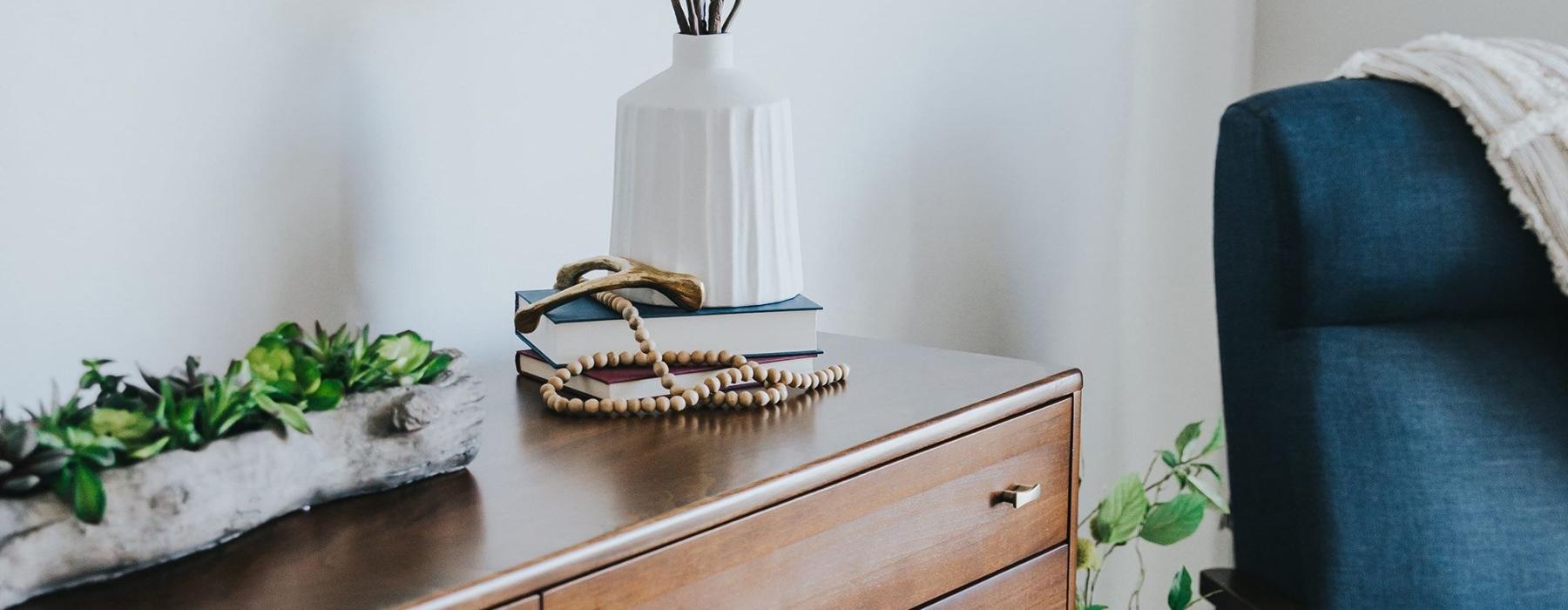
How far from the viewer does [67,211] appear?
78cm

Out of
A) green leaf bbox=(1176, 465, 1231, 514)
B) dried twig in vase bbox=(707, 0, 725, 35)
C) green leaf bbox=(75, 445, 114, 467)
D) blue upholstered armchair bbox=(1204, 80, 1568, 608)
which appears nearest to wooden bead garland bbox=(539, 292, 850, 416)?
dried twig in vase bbox=(707, 0, 725, 35)

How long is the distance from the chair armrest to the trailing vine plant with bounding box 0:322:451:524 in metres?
0.83

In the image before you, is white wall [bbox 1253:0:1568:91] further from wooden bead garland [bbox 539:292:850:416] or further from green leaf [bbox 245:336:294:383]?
green leaf [bbox 245:336:294:383]

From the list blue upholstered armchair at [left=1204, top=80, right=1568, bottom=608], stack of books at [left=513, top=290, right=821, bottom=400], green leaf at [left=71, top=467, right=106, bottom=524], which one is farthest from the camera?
blue upholstered armchair at [left=1204, top=80, right=1568, bottom=608]

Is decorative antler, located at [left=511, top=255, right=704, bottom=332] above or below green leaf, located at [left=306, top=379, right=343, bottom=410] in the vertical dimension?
above

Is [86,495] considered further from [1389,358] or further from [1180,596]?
[1180,596]

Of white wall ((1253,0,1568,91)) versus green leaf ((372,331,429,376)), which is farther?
white wall ((1253,0,1568,91))

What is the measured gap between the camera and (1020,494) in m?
0.89

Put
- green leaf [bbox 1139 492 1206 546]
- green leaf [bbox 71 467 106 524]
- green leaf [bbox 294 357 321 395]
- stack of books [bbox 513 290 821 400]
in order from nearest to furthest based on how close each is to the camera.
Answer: green leaf [bbox 71 467 106 524], green leaf [bbox 294 357 321 395], stack of books [bbox 513 290 821 400], green leaf [bbox 1139 492 1206 546]

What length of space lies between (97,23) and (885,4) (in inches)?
31.5

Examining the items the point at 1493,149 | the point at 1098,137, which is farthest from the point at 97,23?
the point at 1098,137

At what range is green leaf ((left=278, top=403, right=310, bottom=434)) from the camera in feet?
1.98

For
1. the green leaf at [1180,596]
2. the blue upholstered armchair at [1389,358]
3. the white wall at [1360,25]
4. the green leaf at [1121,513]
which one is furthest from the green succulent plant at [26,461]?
the white wall at [1360,25]

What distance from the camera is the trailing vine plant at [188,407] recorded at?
52cm
